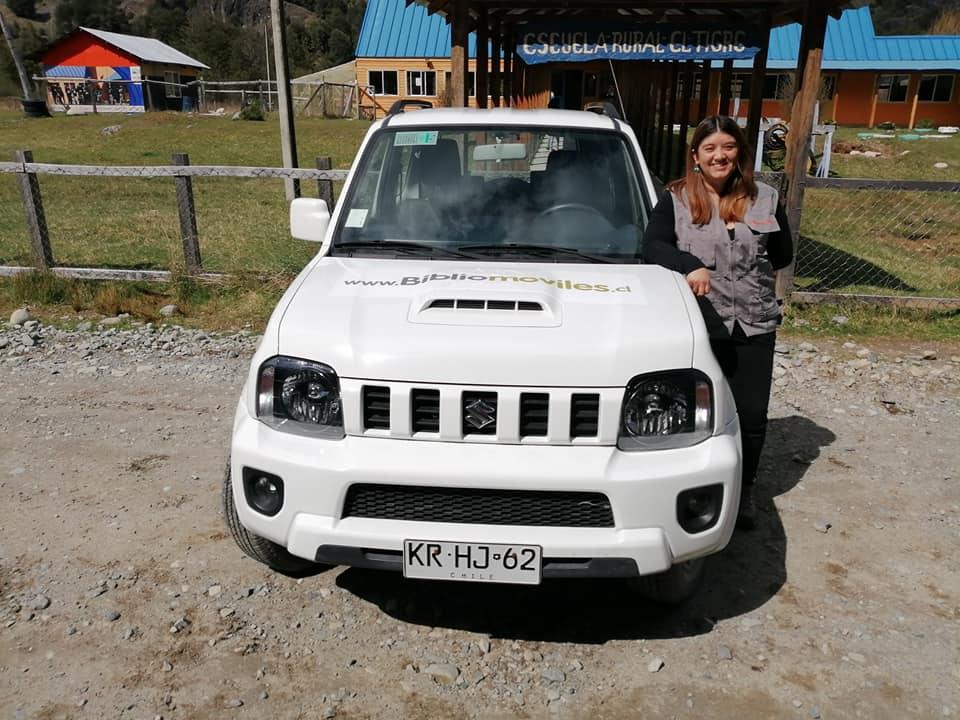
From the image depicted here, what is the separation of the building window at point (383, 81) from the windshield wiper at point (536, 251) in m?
43.6

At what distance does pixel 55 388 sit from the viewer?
5945 millimetres

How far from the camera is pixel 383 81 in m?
44.9

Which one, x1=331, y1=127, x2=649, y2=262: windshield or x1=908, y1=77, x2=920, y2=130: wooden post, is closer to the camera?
x1=331, y1=127, x2=649, y2=262: windshield

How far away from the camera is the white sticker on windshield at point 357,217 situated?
396 cm

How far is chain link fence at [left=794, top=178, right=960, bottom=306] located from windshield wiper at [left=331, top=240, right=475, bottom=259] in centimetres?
504

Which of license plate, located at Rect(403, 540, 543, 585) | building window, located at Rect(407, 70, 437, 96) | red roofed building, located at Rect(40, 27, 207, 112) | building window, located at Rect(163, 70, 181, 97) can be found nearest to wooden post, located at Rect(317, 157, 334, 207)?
license plate, located at Rect(403, 540, 543, 585)

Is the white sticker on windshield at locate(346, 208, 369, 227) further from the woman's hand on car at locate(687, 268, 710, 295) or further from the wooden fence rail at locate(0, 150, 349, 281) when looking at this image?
the wooden fence rail at locate(0, 150, 349, 281)

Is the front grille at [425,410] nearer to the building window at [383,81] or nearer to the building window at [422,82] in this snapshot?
the building window at [422,82]

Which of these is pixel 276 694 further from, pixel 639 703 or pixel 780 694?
pixel 780 694

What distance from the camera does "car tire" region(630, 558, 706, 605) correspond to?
328cm

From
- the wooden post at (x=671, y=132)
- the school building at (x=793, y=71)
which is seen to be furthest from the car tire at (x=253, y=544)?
the school building at (x=793, y=71)

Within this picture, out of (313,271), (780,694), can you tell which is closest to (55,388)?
(313,271)

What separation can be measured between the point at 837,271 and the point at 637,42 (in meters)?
3.90

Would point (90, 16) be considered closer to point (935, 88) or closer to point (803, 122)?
point (935, 88)
